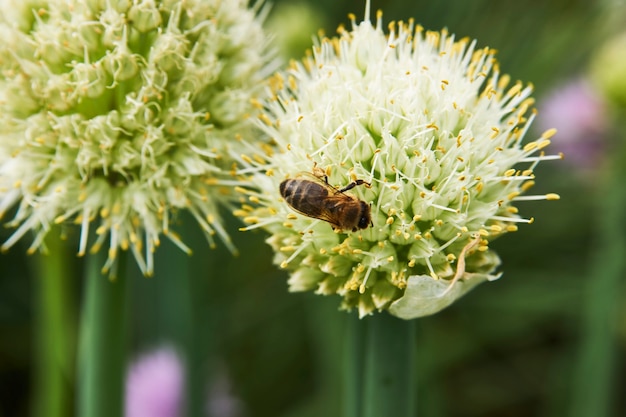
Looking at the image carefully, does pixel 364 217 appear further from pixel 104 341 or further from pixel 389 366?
pixel 104 341

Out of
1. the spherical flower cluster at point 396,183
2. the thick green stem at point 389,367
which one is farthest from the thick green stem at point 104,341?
the thick green stem at point 389,367

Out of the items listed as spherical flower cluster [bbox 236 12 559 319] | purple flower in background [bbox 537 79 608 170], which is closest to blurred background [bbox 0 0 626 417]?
purple flower in background [bbox 537 79 608 170]

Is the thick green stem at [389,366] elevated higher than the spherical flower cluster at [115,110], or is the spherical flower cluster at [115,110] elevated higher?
the spherical flower cluster at [115,110]

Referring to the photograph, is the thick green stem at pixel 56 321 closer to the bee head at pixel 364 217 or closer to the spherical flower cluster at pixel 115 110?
the spherical flower cluster at pixel 115 110

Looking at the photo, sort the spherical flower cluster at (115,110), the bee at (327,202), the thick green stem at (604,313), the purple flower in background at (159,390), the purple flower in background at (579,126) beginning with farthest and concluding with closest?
the purple flower in background at (579,126) → the purple flower in background at (159,390) → the thick green stem at (604,313) → the spherical flower cluster at (115,110) → the bee at (327,202)

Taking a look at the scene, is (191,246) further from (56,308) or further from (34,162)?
(34,162)

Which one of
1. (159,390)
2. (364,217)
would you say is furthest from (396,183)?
(159,390)
